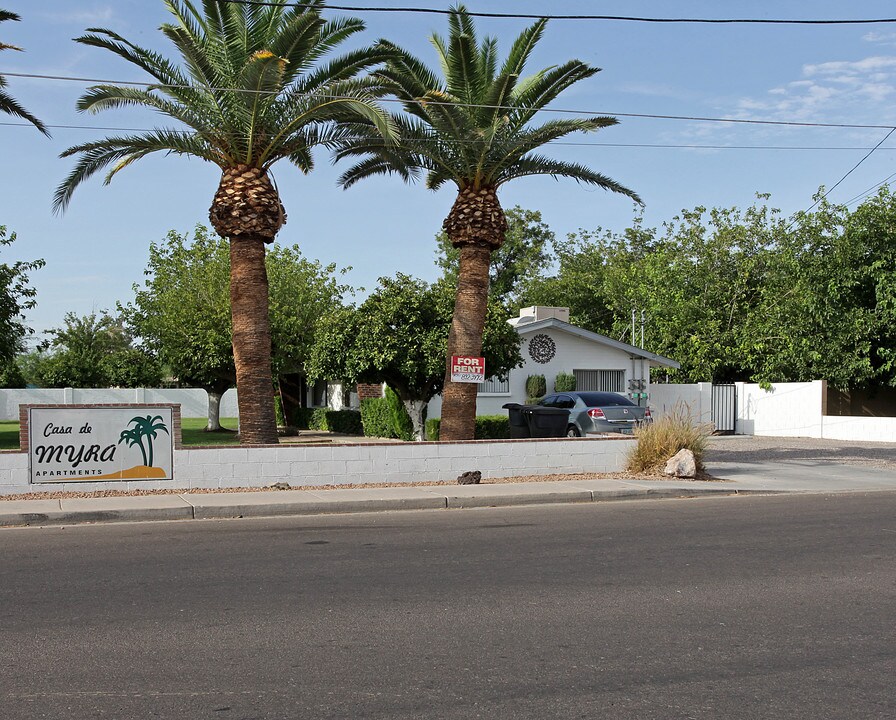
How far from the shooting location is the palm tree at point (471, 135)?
58.3 feet

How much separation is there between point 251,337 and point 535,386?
51.8 ft

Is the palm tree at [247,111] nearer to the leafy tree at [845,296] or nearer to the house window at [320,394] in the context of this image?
the leafy tree at [845,296]

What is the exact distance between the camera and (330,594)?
7.93 metres

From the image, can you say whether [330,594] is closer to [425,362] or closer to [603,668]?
[603,668]

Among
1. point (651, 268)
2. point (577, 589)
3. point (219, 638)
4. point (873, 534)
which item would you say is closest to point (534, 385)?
point (651, 268)

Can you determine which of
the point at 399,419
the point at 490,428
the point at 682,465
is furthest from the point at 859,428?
the point at 682,465

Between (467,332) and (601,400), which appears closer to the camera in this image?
(467,332)

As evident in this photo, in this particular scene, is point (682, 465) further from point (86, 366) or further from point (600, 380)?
point (86, 366)

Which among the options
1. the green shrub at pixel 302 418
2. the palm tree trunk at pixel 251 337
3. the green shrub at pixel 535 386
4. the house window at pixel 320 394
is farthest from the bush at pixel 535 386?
→ the palm tree trunk at pixel 251 337

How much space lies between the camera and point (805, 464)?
70.2 ft

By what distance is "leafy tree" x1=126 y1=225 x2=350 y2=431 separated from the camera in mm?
33375

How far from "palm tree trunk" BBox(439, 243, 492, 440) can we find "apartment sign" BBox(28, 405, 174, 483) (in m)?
5.48

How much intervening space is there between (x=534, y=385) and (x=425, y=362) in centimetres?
670

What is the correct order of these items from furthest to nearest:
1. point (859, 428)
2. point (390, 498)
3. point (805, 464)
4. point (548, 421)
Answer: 1. point (859, 428)
2. point (548, 421)
3. point (805, 464)
4. point (390, 498)
